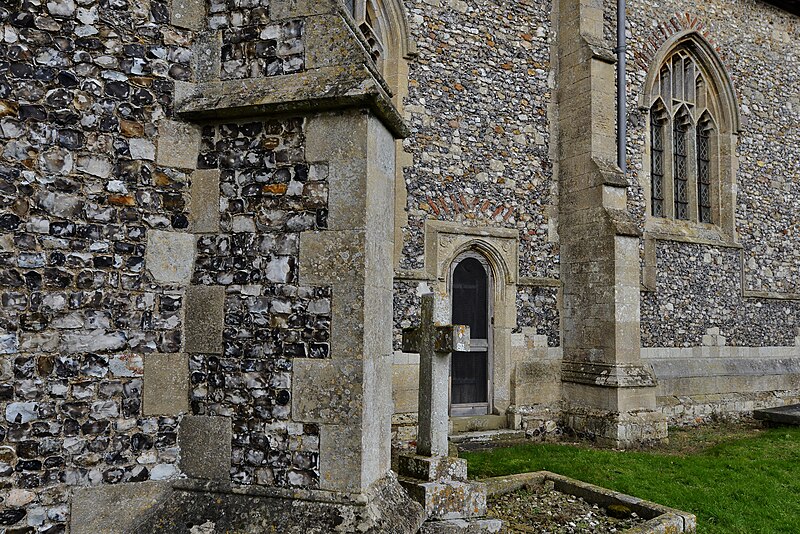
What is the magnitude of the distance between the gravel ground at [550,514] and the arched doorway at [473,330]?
310 centimetres

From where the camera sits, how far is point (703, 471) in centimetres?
730

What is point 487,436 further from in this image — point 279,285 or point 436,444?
point 279,285

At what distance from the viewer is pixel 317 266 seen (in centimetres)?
355

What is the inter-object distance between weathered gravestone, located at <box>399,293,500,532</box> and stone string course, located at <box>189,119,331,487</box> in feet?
5.45

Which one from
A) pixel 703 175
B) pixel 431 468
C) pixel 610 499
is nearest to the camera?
pixel 431 468

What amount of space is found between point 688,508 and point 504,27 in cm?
738

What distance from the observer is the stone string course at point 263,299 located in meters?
3.51

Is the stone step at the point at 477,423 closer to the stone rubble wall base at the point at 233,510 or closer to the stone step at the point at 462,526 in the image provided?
the stone step at the point at 462,526

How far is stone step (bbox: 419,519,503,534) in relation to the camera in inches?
168

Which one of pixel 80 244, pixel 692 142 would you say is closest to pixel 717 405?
pixel 692 142

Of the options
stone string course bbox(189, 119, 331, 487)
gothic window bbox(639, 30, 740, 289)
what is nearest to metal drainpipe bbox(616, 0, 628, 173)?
gothic window bbox(639, 30, 740, 289)

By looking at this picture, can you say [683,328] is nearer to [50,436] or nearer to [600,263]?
[600,263]

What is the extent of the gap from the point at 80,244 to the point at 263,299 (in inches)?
43.9

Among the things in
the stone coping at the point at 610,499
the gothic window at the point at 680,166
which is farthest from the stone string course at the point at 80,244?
the gothic window at the point at 680,166
